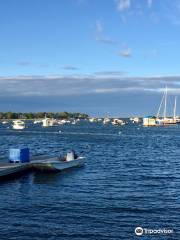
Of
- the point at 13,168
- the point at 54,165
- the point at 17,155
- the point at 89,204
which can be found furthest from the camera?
the point at 17,155

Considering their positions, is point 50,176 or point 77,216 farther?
→ point 50,176

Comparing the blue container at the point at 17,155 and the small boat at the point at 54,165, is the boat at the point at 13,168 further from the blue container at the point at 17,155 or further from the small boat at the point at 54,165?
the blue container at the point at 17,155

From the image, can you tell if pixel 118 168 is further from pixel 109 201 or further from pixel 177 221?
pixel 177 221

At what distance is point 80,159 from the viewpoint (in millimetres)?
67750

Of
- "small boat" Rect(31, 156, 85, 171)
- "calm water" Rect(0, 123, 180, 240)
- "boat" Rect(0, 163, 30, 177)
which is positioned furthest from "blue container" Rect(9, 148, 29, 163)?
"calm water" Rect(0, 123, 180, 240)

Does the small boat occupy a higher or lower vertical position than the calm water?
higher

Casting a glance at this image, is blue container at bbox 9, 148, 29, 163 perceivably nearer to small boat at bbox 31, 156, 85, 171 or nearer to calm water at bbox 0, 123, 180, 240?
small boat at bbox 31, 156, 85, 171

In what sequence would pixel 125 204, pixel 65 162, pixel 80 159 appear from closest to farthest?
1. pixel 125 204
2. pixel 65 162
3. pixel 80 159

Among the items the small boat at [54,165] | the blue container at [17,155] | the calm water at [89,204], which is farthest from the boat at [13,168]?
the blue container at [17,155]

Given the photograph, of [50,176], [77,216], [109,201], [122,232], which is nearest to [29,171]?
[50,176]

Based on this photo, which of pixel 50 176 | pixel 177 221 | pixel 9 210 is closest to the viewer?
pixel 177 221

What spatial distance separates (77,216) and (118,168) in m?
32.0

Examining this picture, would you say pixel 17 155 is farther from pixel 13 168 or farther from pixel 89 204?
pixel 89 204

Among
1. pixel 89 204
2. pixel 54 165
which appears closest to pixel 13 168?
pixel 54 165
